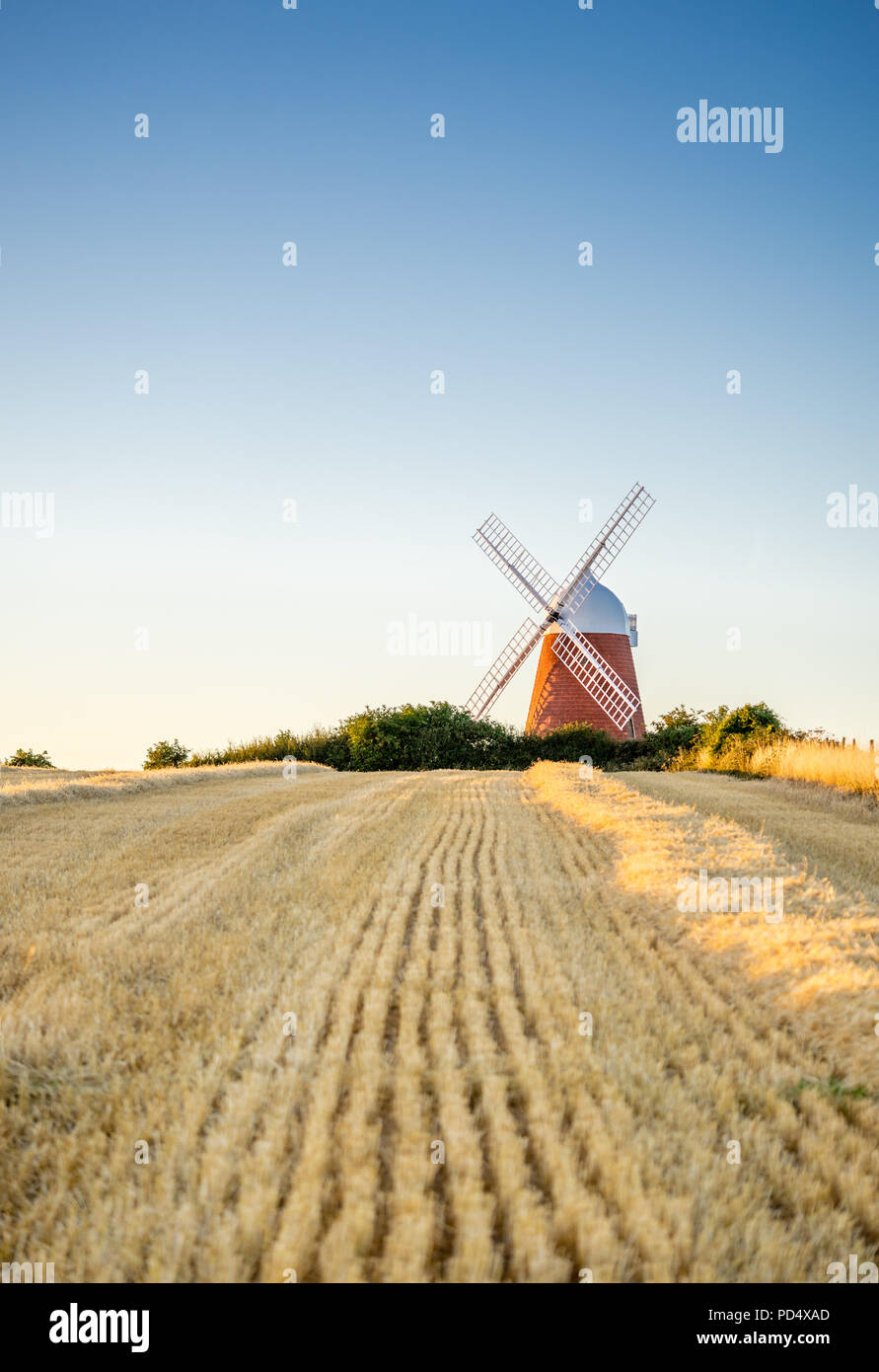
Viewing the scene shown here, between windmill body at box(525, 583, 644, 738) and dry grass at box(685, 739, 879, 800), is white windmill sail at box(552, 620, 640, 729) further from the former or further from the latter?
dry grass at box(685, 739, 879, 800)

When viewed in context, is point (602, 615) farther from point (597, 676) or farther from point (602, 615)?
point (597, 676)

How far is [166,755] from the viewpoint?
135 feet

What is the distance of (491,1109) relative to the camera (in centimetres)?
353

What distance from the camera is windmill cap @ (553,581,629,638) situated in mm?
38750

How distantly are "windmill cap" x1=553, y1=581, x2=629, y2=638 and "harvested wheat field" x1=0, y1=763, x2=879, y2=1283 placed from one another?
30871mm

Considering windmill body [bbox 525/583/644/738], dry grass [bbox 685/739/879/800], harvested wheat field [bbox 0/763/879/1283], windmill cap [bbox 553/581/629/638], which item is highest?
windmill cap [bbox 553/581/629/638]

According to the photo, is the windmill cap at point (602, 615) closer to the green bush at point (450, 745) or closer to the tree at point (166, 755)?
the green bush at point (450, 745)

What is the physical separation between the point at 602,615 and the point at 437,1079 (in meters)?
36.8

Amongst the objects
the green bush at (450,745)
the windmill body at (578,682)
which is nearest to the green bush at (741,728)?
the green bush at (450,745)

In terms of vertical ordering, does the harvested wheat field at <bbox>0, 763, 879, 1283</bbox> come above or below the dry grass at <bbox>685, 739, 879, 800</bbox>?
below

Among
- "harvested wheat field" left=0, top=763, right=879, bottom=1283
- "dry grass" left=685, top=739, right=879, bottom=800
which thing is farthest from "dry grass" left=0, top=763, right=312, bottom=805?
"dry grass" left=685, top=739, right=879, bottom=800

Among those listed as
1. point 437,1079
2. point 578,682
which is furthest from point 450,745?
point 437,1079
